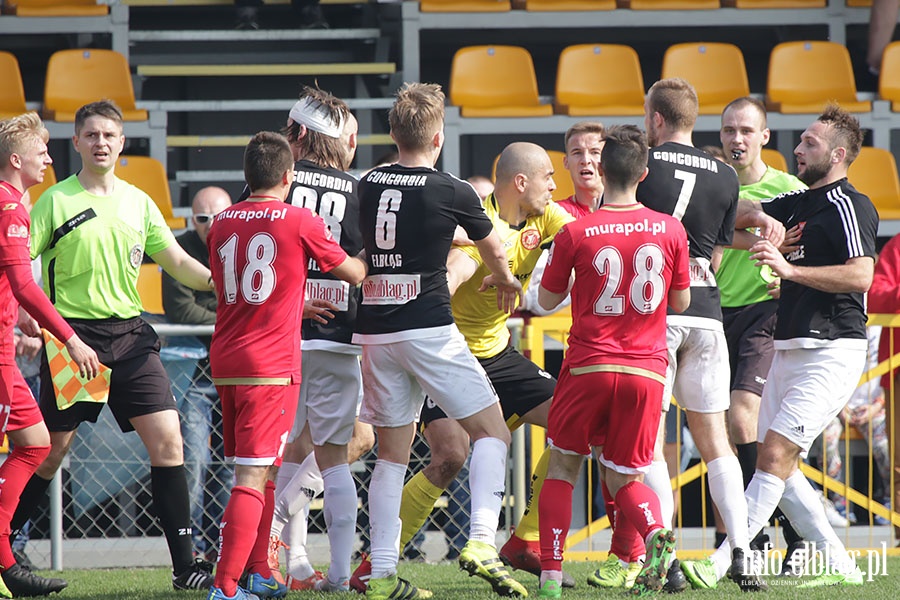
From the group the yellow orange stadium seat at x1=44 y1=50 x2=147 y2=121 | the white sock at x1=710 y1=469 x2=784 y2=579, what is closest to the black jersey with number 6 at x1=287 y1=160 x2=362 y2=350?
the white sock at x1=710 y1=469 x2=784 y2=579

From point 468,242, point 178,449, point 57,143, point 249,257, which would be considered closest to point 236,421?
point 249,257

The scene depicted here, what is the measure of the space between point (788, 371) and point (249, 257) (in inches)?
99.0

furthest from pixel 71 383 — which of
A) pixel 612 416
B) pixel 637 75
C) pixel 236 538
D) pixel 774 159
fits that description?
pixel 637 75

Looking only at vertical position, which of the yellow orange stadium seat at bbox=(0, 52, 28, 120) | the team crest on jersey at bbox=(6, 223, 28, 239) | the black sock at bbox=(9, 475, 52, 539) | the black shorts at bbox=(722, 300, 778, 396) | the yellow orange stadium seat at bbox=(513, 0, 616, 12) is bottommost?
the black sock at bbox=(9, 475, 52, 539)

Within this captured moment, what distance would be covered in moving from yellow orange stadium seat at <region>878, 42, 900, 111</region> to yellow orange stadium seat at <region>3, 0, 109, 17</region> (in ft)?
22.5

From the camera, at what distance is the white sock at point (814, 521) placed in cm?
561

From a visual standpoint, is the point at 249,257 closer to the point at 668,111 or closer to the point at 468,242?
the point at 468,242

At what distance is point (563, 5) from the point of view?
1098 centimetres

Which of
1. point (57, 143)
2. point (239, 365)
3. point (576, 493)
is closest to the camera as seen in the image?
point (239, 365)

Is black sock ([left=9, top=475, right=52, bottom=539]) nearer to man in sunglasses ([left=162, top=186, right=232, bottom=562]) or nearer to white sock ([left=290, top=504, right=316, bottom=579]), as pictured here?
white sock ([left=290, top=504, right=316, bottom=579])

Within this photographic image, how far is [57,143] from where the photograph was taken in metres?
11.5

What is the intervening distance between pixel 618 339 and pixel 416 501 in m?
1.28

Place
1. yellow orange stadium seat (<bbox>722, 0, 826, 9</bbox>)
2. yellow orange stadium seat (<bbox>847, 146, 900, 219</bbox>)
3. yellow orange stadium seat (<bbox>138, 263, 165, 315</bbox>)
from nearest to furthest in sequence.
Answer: yellow orange stadium seat (<bbox>138, 263, 165, 315</bbox>) < yellow orange stadium seat (<bbox>847, 146, 900, 219</bbox>) < yellow orange stadium seat (<bbox>722, 0, 826, 9</bbox>)

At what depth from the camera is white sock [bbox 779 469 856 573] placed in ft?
18.4
